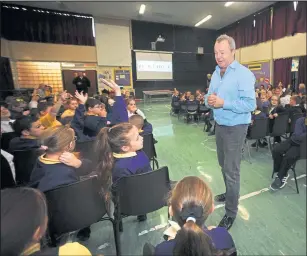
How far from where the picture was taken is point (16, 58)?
810 cm

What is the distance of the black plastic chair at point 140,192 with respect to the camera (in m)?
1.18

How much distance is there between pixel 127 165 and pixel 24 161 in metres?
0.95

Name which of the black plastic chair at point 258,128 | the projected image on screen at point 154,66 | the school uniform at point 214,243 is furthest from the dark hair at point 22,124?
the projected image on screen at point 154,66

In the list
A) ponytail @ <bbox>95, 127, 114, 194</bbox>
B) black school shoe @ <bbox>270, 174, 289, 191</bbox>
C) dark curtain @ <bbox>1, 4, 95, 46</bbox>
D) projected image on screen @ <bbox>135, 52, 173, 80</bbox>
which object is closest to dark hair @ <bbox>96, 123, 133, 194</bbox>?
ponytail @ <bbox>95, 127, 114, 194</bbox>

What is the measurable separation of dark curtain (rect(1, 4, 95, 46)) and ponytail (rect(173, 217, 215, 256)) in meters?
9.29

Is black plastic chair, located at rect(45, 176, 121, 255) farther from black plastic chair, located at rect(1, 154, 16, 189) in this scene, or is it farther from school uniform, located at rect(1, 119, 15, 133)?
school uniform, located at rect(1, 119, 15, 133)

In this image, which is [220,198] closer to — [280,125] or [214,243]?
[214,243]

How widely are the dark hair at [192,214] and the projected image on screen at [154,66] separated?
33.0ft

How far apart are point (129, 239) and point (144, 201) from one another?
423 mm

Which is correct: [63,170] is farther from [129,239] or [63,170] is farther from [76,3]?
[76,3]

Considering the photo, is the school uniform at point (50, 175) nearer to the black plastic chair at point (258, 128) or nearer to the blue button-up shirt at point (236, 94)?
the blue button-up shirt at point (236, 94)

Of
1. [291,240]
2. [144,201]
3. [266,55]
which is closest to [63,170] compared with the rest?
[144,201]

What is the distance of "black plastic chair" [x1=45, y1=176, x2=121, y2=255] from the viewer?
1.04m

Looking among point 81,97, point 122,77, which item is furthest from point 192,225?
point 122,77
